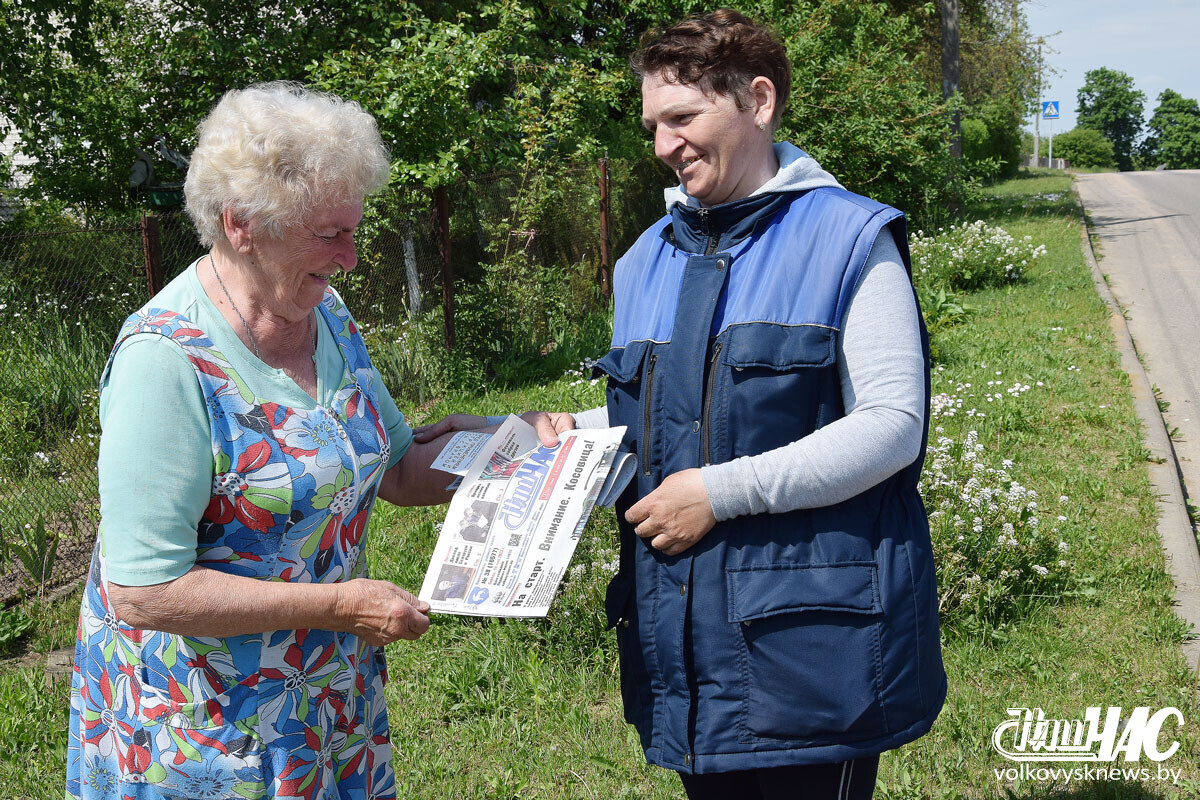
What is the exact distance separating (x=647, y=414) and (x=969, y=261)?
34.5 feet

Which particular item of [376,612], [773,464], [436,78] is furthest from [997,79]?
[376,612]

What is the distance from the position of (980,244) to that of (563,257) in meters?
5.63

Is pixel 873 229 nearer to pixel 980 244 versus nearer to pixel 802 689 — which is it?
pixel 802 689

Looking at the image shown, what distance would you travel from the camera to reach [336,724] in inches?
80.5

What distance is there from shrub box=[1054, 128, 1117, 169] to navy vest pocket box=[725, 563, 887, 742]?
72.6 meters

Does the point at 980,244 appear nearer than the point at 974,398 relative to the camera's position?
No

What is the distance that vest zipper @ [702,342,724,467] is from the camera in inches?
74.0

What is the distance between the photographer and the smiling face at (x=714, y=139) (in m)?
1.98

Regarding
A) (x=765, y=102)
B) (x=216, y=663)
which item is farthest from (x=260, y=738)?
(x=765, y=102)

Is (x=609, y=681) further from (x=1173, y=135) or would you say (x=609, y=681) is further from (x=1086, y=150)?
(x=1173, y=135)

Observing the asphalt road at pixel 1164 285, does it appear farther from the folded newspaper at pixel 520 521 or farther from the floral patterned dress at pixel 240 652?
the floral patterned dress at pixel 240 652

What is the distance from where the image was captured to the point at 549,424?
233cm

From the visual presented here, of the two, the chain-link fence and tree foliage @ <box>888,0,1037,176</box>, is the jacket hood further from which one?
tree foliage @ <box>888,0,1037,176</box>

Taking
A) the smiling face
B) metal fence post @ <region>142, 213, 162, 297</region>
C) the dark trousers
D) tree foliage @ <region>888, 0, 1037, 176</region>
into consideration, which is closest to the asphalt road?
the dark trousers
